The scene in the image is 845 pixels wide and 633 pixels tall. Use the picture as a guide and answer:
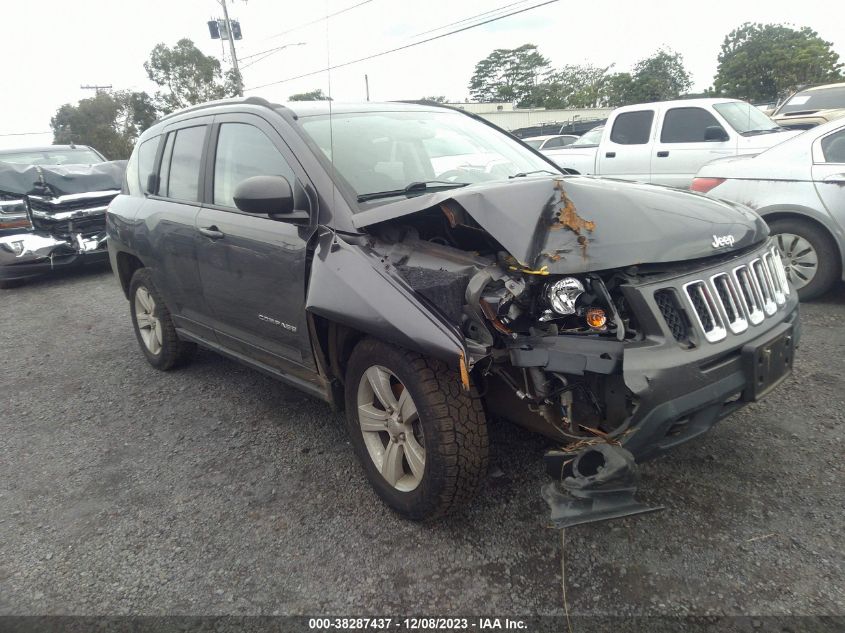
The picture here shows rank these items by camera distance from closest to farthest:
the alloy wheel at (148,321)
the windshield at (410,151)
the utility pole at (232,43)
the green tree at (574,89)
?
the windshield at (410,151) → the alloy wheel at (148,321) → the utility pole at (232,43) → the green tree at (574,89)

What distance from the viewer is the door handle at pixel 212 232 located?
3256mm

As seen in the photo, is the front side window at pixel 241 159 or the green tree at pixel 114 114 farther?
the green tree at pixel 114 114

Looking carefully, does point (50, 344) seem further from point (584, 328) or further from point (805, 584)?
point (805, 584)

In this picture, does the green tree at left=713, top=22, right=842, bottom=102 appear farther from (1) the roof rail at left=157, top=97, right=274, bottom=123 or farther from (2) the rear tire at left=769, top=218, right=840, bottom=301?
(1) the roof rail at left=157, top=97, right=274, bottom=123

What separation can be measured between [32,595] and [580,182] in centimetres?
280

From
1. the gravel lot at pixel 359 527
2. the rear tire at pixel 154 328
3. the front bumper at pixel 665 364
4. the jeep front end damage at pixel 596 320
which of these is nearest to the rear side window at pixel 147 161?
the rear tire at pixel 154 328

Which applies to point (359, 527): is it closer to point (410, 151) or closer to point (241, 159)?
point (410, 151)

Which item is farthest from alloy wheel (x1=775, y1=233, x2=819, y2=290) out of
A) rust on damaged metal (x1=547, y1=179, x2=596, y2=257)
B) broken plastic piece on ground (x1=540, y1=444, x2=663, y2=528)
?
broken plastic piece on ground (x1=540, y1=444, x2=663, y2=528)

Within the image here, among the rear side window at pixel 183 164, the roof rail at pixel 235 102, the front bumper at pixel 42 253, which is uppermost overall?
the roof rail at pixel 235 102

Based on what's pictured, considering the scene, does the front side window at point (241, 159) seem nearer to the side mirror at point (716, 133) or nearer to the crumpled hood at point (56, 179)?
the crumpled hood at point (56, 179)

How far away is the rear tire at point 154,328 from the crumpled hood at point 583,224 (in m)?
2.69

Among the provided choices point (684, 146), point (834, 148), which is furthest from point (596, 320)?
point (684, 146)

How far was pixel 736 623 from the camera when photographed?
192cm

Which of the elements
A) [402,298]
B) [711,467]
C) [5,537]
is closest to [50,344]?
[5,537]
